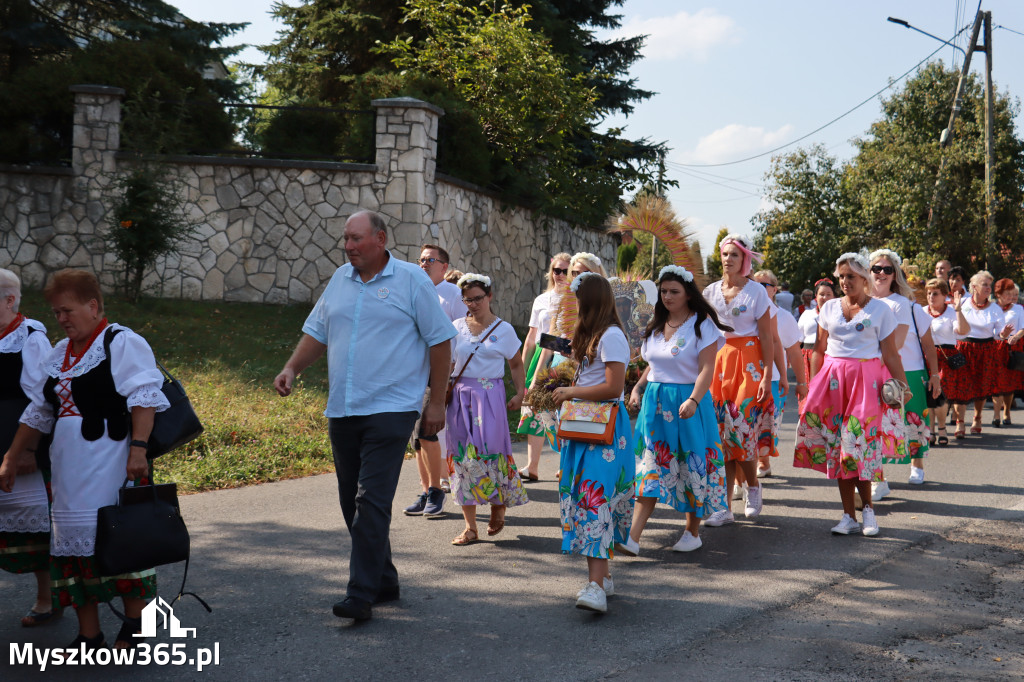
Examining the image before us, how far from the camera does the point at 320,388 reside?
11.7 m

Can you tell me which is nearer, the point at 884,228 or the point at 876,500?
the point at 876,500

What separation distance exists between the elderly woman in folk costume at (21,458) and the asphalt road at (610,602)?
37 cm

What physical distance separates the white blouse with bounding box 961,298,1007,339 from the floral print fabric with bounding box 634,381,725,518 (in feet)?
24.9

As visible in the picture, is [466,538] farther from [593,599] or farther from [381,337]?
[381,337]

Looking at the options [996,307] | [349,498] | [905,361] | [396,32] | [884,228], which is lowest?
[349,498]

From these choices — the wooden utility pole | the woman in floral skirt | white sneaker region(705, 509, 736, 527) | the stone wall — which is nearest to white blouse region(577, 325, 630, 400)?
the woman in floral skirt

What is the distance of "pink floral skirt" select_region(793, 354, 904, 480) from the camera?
6.74 meters

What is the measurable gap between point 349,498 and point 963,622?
10.6 feet

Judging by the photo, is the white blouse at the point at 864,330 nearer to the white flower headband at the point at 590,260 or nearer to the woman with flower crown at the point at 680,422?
the woman with flower crown at the point at 680,422

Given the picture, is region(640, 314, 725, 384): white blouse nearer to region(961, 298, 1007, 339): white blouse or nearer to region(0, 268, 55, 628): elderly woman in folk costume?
region(0, 268, 55, 628): elderly woman in folk costume

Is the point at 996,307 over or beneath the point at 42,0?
beneath

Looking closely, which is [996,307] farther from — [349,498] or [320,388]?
[349,498]

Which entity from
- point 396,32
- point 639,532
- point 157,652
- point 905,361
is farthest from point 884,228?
point 157,652

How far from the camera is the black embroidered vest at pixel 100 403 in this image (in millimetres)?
4238
